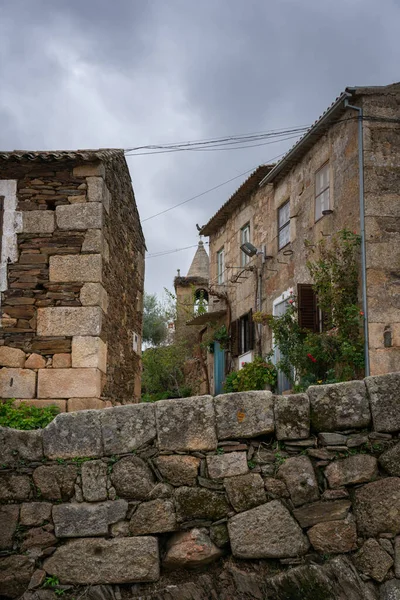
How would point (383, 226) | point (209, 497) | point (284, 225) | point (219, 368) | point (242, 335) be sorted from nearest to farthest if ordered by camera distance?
point (209, 497)
point (383, 226)
point (284, 225)
point (242, 335)
point (219, 368)

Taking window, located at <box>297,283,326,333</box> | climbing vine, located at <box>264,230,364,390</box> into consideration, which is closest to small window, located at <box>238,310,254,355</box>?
window, located at <box>297,283,326,333</box>

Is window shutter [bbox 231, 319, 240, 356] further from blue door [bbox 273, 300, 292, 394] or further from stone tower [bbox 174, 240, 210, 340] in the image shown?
stone tower [bbox 174, 240, 210, 340]

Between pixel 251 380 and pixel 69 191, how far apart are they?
239 inches

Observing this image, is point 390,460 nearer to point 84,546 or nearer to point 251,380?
point 84,546

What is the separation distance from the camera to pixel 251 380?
13.8 metres

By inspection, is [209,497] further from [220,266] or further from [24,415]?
[220,266]

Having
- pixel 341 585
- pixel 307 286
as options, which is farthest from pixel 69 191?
pixel 341 585

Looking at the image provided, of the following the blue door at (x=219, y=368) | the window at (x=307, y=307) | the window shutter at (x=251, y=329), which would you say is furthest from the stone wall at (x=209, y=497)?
the blue door at (x=219, y=368)

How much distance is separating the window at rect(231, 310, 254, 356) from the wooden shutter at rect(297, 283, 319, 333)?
11.5 ft

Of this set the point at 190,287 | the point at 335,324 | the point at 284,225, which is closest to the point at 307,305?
the point at 335,324

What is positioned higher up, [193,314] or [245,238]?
[245,238]

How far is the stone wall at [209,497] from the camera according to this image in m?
4.86

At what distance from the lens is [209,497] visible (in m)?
5.00

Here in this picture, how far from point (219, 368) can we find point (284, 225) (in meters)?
5.18
